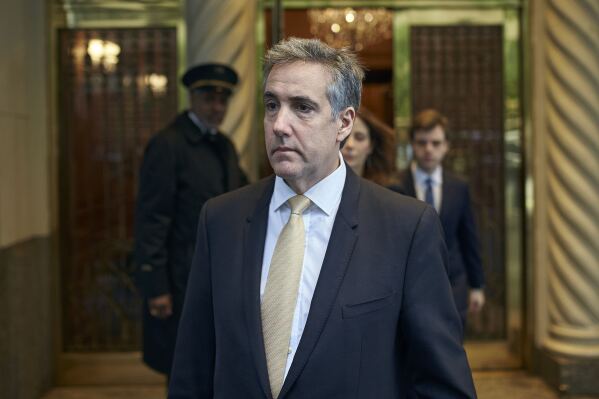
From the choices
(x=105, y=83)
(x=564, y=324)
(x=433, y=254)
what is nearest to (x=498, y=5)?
(x=564, y=324)

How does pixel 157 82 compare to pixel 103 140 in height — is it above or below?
above

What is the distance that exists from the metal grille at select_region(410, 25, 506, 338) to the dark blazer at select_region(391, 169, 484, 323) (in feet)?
4.77

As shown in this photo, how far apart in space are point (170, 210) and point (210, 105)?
567mm

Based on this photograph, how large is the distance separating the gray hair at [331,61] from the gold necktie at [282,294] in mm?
253

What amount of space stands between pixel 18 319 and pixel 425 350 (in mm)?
3498

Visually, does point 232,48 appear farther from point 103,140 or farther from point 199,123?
point 199,123

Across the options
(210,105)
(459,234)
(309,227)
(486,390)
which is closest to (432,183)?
(459,234)

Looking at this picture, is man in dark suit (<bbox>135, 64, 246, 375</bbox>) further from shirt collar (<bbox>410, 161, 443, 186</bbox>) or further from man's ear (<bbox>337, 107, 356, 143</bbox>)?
man's ear (<bbox>337, 107, 356, 143</bbox>)

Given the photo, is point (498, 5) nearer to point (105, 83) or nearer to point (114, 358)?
point (105, 83)

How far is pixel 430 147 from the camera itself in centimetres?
417

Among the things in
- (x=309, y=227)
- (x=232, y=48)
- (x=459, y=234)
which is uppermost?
(x=232, y=48)

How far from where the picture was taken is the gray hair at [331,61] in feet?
6.01

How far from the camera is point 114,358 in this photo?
18.2 feet

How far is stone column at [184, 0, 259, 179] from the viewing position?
5.04 meters
